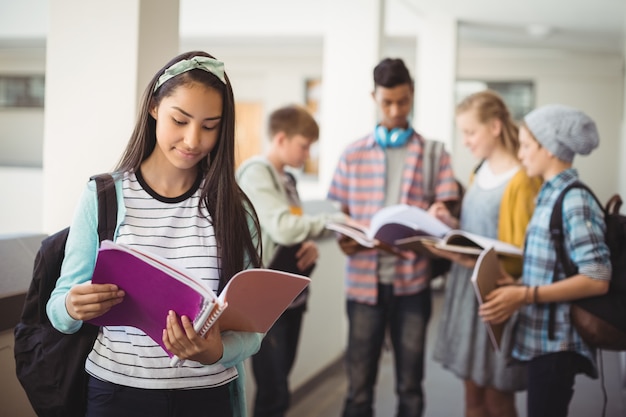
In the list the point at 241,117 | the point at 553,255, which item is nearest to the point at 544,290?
the point at 553,255

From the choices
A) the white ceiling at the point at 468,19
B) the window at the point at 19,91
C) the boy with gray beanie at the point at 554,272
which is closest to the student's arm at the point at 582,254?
the boy with gray beanie at the point at 554,272

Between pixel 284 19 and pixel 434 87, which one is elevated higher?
pixel 284 19

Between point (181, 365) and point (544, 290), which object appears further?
point (544, 290)

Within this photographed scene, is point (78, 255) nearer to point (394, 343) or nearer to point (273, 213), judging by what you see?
point (273, 213)

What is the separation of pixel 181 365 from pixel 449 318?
1557 millimetres

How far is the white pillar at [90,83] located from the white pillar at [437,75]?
17.2ft

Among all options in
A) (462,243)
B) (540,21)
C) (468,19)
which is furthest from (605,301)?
(540,21)

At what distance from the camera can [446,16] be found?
7.09 metres

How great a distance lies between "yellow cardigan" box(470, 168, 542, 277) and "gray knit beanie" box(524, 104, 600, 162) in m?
0.31

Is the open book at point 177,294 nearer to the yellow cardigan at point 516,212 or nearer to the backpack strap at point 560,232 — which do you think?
the backpack strap at point 560,232

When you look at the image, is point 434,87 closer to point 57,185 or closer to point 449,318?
point 449,318

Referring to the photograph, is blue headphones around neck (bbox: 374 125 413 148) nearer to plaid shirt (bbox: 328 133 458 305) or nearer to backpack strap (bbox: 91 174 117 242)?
plaid shirt (bbox: 328 133 458 305)

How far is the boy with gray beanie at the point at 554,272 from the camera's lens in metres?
2.11

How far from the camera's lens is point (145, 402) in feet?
4.43
